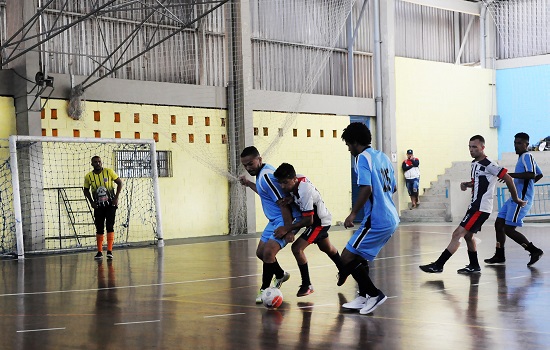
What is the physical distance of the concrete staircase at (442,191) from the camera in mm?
28391

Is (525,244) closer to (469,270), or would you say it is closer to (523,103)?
(469,270)

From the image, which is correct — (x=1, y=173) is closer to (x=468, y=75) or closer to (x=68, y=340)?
(x=68, y=340)

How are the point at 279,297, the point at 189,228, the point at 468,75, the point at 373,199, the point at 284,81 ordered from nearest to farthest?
the point at 373,199
the point at 279,297
the point at 189,228
the point at 284,81
the point at 468,75

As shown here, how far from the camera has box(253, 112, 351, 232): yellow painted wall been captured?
25.2m

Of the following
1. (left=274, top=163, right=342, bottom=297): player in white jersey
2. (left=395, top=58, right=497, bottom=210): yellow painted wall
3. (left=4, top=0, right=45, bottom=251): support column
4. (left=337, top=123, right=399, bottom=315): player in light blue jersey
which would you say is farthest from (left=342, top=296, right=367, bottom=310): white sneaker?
(left=395, top=58, right=497, bottom=210): yellow painted wall

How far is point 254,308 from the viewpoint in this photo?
30.8 ft

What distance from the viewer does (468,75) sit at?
106 ft

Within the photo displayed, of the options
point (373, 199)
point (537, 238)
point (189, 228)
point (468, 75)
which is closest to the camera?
point (373, 199)

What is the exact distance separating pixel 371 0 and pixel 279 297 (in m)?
21.6

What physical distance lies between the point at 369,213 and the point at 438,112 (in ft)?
76.5

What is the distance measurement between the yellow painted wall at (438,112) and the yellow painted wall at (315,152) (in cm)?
269

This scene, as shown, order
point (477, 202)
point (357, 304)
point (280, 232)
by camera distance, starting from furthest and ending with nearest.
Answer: point (477, 202), point (280, 232), point (357, 304)

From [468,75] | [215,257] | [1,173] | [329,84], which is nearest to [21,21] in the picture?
[1,173]

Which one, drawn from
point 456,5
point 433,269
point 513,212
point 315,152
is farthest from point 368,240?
point 456,5
